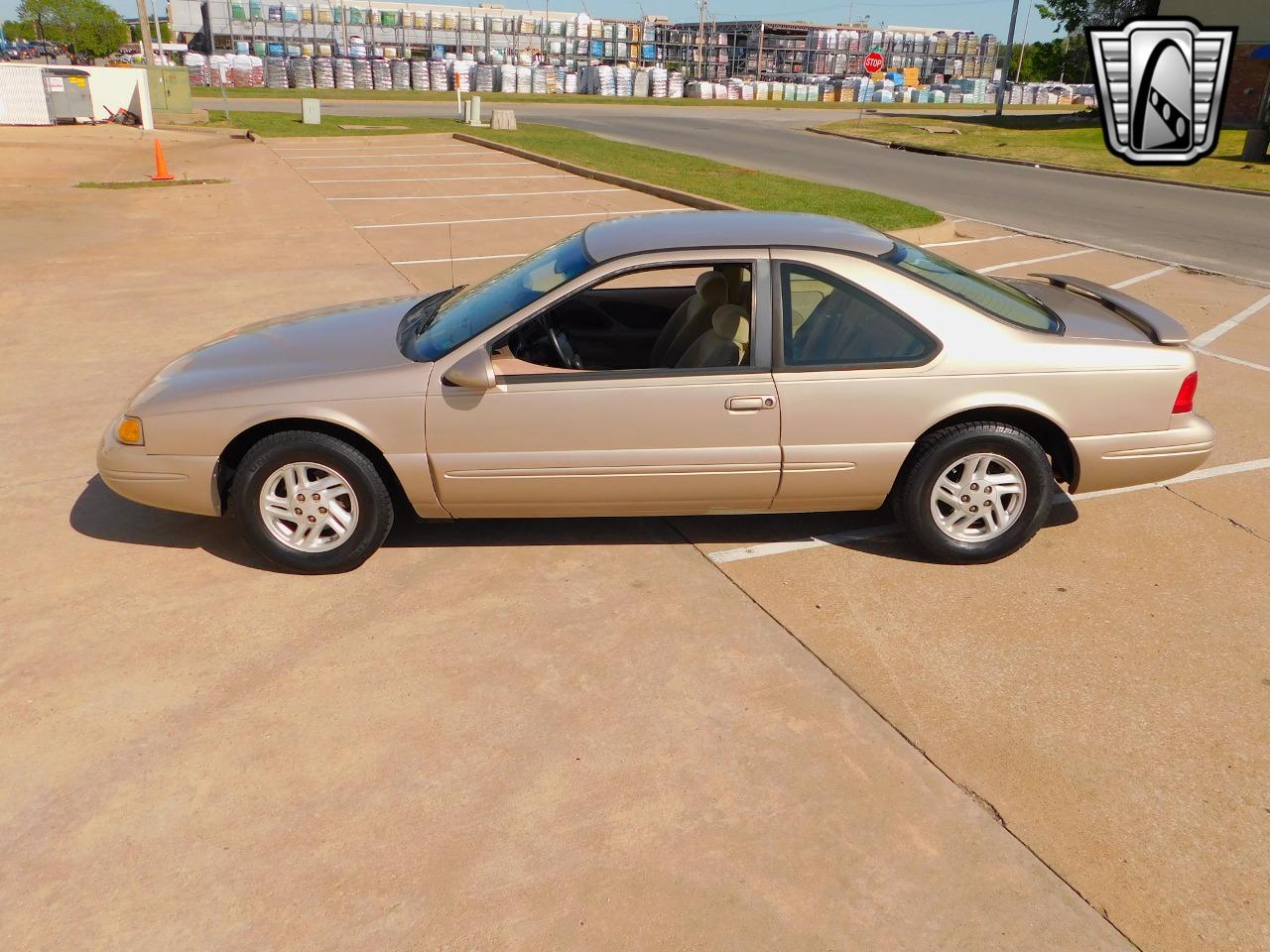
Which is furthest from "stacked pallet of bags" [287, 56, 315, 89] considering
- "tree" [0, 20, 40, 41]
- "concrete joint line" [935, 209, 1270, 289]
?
"tree" [0, 20, 40, 41]

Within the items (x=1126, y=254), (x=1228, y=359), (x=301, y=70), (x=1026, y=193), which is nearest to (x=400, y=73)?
(x=301, y=70)

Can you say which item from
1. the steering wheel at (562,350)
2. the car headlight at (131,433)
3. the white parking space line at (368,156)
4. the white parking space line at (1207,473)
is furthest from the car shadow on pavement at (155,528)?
the white parking space line at (368,156)

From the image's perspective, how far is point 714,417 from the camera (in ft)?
14.4

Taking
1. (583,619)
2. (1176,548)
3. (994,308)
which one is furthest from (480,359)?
(1176,548)

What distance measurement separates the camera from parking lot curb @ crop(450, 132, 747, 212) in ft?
48.4

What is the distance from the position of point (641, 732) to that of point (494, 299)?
2.22 m

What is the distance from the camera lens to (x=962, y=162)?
26.6m

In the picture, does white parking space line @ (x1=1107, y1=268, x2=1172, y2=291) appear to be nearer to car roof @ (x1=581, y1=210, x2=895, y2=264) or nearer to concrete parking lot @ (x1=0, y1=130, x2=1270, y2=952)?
concrete parking lot @ (x1=0, y1=130, x2=1270, y2=952)

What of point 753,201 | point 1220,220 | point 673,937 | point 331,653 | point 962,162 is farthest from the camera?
point 962,162

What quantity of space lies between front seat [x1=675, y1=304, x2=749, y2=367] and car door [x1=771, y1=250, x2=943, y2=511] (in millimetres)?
162

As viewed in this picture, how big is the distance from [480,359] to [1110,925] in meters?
3.00

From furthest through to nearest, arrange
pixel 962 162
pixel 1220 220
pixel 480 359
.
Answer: pixel 962 162 → pixel 1220 220 → pixel 480 359

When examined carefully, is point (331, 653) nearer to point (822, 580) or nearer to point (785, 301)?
point (822, 580)

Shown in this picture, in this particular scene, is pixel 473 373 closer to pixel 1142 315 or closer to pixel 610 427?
pixel 610 427
